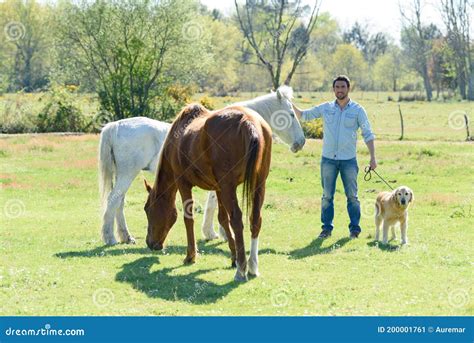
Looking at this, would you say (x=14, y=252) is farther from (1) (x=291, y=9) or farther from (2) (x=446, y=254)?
(1) (x=291, y=9)

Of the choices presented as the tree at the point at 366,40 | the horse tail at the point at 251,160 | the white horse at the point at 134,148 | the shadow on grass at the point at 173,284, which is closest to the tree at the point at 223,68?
the tree at the point at 366,40

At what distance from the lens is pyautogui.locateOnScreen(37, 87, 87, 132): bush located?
3619cm

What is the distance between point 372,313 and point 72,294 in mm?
3508

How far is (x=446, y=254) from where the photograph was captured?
10273mm

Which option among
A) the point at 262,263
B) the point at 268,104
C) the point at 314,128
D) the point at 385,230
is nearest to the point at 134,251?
the point at 262,263

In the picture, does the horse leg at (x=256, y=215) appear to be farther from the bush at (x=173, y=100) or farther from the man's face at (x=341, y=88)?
the bush at (x=173, y=100)

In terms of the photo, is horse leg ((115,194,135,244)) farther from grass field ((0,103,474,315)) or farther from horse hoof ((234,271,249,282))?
horse hoof ((234,271,249,282))

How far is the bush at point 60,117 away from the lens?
3619 cm
